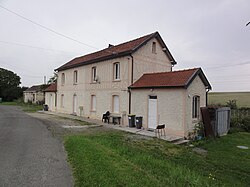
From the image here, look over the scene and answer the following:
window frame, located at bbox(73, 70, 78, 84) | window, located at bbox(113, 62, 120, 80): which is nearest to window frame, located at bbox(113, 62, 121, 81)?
window, located at bbox(113, 62, 120, 80)

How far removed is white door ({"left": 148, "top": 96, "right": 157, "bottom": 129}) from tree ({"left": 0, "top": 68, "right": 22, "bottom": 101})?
5532 centimetres

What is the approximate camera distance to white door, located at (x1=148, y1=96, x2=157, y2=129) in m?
13.1

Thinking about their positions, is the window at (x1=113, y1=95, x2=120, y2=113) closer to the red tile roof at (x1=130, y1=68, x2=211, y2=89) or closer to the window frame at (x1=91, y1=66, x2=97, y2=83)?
the red tile roof at (x1=130, y1=68, x2=211, y2=89)

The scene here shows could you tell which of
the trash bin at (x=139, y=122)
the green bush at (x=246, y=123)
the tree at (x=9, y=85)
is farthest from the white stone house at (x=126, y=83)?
the tree at (x=9, y=85)

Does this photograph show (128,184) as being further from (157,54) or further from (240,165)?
(157,54)

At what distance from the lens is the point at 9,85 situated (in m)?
60.4

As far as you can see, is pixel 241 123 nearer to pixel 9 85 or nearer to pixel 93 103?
pixel 93 103

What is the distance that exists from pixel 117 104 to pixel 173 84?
6.17 meters

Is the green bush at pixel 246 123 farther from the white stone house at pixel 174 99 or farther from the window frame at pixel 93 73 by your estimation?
the window frame at pixel 93 73

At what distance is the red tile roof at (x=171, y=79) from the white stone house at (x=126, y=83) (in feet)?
0.68

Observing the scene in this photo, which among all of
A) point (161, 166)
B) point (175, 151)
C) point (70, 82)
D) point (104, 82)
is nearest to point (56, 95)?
point (70, 82)

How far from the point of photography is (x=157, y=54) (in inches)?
690

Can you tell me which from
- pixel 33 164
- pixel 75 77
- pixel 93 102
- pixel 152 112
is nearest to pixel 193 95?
pixel 152 112

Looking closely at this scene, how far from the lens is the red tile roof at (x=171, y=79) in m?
11.6
